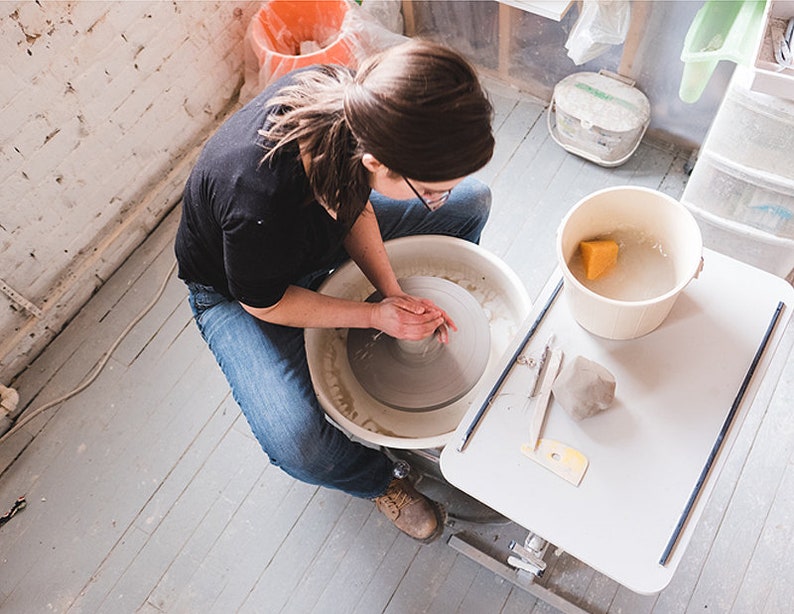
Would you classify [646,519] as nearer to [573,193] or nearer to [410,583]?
[410,583]

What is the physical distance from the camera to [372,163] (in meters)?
0.96

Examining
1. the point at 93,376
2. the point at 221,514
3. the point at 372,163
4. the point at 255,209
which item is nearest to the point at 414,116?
the point at 372,163

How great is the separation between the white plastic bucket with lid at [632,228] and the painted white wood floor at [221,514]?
75cm

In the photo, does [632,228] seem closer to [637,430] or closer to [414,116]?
[637,430]

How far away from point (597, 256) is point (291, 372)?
62cm

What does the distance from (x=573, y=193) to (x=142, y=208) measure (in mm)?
1292

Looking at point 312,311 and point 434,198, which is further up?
point 434,198

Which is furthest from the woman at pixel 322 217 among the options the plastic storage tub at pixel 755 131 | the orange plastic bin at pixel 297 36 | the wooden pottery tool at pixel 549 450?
the orange plastic bin at pixel 297 36

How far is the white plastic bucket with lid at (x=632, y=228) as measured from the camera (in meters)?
0.99

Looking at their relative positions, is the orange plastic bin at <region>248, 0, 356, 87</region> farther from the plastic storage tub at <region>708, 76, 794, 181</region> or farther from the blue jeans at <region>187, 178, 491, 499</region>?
the plastic storage tub at <region>708, 76, 794, 181</region>

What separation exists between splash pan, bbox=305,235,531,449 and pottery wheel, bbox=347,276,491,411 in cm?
4

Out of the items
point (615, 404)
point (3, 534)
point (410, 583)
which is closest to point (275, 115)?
point (615, 404)

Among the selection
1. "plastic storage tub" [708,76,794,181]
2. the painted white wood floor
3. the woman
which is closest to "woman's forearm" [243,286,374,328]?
the woman

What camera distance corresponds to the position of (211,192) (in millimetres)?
1135
